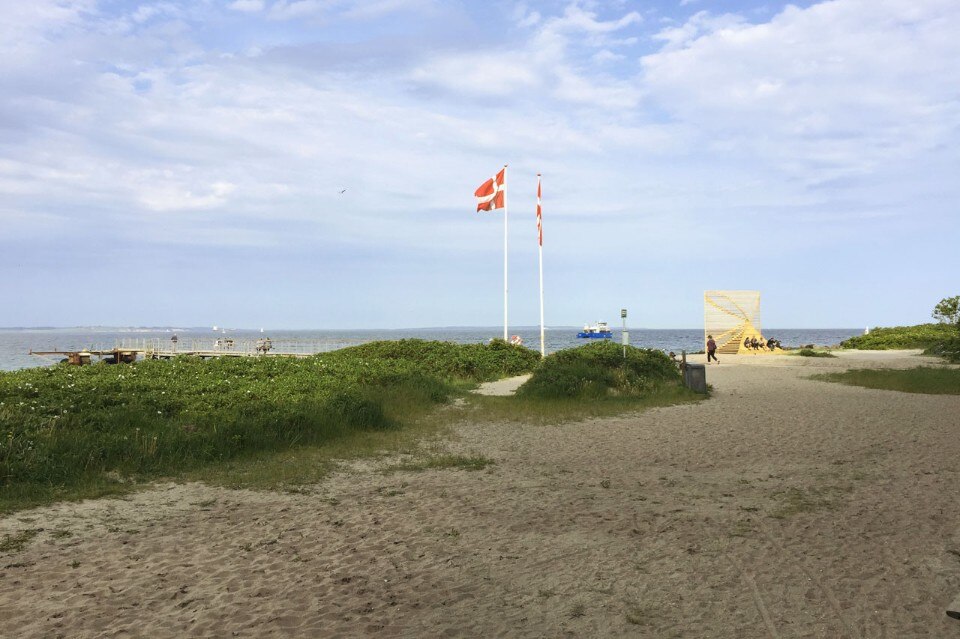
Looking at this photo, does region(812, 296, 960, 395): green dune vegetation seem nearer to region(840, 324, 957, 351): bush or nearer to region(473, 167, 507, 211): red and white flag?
region(840, 324, 957, 351): bush

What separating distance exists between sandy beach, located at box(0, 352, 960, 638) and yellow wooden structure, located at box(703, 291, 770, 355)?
3032cm

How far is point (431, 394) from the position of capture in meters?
18.1

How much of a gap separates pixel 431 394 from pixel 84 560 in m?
12.2

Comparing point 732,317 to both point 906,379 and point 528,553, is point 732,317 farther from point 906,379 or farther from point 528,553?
point 528,553

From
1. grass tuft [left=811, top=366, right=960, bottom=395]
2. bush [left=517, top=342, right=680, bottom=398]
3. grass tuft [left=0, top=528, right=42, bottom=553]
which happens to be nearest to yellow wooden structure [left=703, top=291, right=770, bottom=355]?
grass tuft [left=811, top=366, right=960, bottom=395]

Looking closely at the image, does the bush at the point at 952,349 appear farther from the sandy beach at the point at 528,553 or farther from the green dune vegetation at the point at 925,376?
the sandy beach at the point at 528,553

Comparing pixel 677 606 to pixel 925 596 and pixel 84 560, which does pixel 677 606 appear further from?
pixel 84 560

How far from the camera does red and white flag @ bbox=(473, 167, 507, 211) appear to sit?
30.4 meters

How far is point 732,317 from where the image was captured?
40969 mm

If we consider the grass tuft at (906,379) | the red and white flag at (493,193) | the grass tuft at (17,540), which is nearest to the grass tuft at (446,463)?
the grass tuft at (17,540)

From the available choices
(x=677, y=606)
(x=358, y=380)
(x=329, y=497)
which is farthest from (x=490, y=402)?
(x=677, y=606)

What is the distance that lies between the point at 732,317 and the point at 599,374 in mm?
24448

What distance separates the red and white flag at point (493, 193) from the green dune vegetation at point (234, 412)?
1015 cm

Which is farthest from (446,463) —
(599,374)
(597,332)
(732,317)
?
(597,332)
